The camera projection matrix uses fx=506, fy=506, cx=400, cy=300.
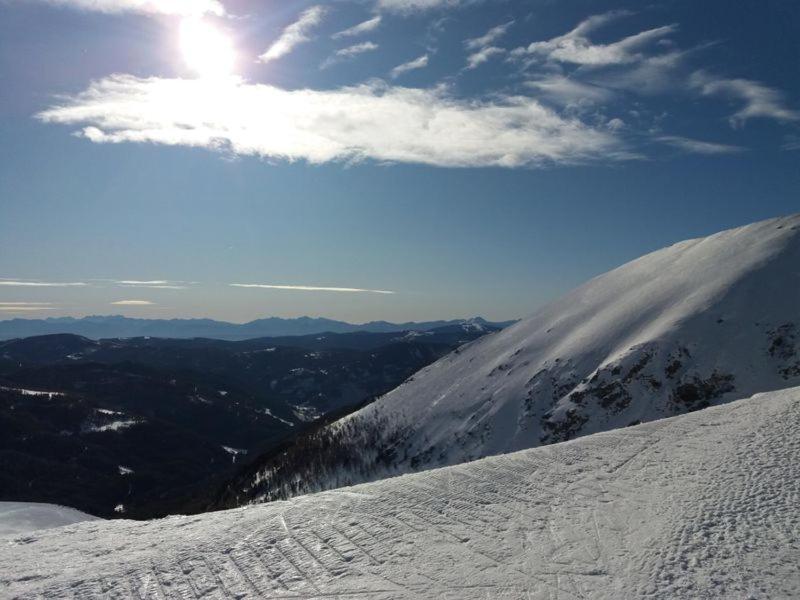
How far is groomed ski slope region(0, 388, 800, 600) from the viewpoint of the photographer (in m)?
11.0

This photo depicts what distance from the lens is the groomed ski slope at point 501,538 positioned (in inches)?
432

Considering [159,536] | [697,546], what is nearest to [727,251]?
[697,546]

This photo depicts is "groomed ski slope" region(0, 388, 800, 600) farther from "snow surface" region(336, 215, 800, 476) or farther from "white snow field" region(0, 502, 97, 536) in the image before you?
"snow surface" region(336, 215, 800, 476)

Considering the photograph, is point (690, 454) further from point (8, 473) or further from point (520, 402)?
point (8, 473)

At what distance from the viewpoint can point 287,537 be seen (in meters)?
14.1

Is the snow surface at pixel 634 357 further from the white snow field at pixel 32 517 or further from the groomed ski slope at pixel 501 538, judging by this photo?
the white snow field at pixel 32 517

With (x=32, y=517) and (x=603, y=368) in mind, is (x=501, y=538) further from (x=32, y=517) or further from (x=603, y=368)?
(x=603, y=368)

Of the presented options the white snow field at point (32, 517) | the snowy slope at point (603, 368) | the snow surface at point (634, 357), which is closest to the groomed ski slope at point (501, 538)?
the white snow field at point (32, 517)

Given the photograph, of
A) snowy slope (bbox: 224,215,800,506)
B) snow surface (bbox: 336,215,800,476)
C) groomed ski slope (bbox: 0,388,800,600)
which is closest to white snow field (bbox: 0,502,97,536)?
groomed ski slope (bbox: 0,388,800,600)

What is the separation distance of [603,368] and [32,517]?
5999cm

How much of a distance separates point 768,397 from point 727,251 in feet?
236

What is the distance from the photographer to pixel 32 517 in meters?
30.9

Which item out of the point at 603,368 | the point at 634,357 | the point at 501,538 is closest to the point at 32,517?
the point at 501,538

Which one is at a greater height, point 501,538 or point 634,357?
point 634,357
